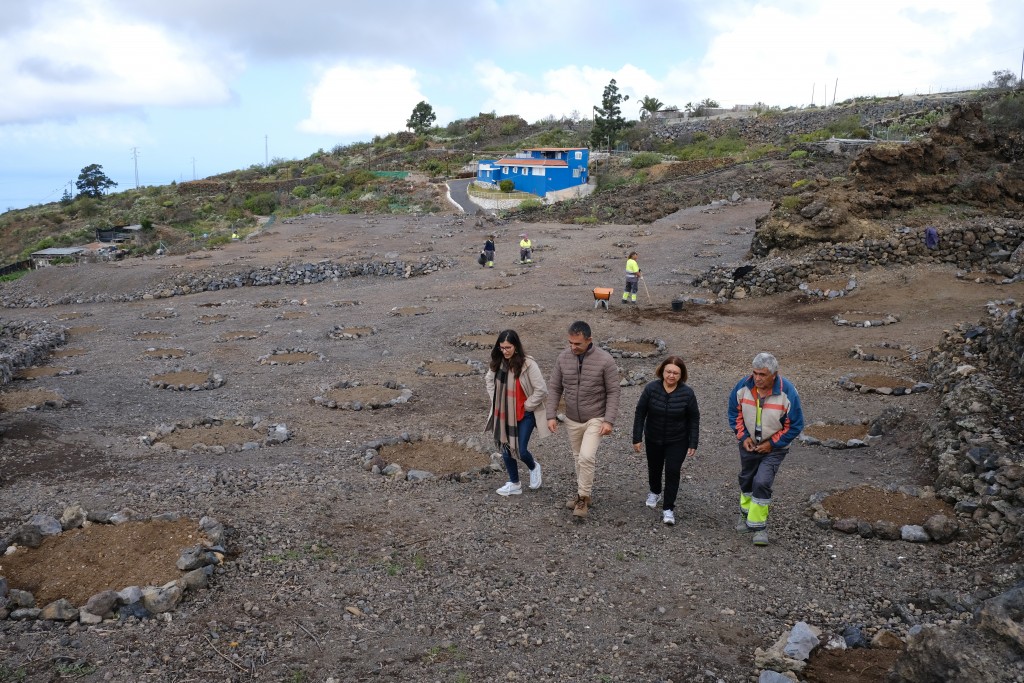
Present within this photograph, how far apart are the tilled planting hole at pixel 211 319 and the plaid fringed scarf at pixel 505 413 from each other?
17.9 metres

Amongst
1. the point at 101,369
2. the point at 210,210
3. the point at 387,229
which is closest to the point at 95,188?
the point at 210,210

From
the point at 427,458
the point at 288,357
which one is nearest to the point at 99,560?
the point at 427,458

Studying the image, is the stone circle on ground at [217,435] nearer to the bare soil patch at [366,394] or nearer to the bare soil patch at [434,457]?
Result: the bare soil patch at [366,394]

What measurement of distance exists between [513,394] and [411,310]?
16411 mm

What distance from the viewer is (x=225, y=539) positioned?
24.0 ft

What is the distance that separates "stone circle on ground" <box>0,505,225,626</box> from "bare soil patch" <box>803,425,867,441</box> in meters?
8.56

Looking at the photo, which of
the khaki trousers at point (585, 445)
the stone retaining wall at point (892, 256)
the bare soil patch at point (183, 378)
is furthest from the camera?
the stone retaining wall at point (892, 256)

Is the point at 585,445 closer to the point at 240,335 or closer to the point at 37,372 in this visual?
the point at 37,372

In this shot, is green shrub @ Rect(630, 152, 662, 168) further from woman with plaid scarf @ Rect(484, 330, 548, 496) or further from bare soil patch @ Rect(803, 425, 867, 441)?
woman with plaid scarf @ Rect(484, 330, 548, 496)

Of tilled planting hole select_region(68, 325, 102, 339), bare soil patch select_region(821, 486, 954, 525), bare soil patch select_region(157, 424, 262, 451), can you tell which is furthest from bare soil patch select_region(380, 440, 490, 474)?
tilled planting hole select_region(68, 325, 102, 339)

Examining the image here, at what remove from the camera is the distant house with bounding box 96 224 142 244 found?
181 ft

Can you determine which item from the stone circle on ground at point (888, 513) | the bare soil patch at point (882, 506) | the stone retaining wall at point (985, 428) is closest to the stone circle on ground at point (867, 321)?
the stone retaining wall at point (985, 428)

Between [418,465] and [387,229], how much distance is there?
39399 millimetres

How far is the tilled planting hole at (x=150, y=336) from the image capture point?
21595 millimetres
